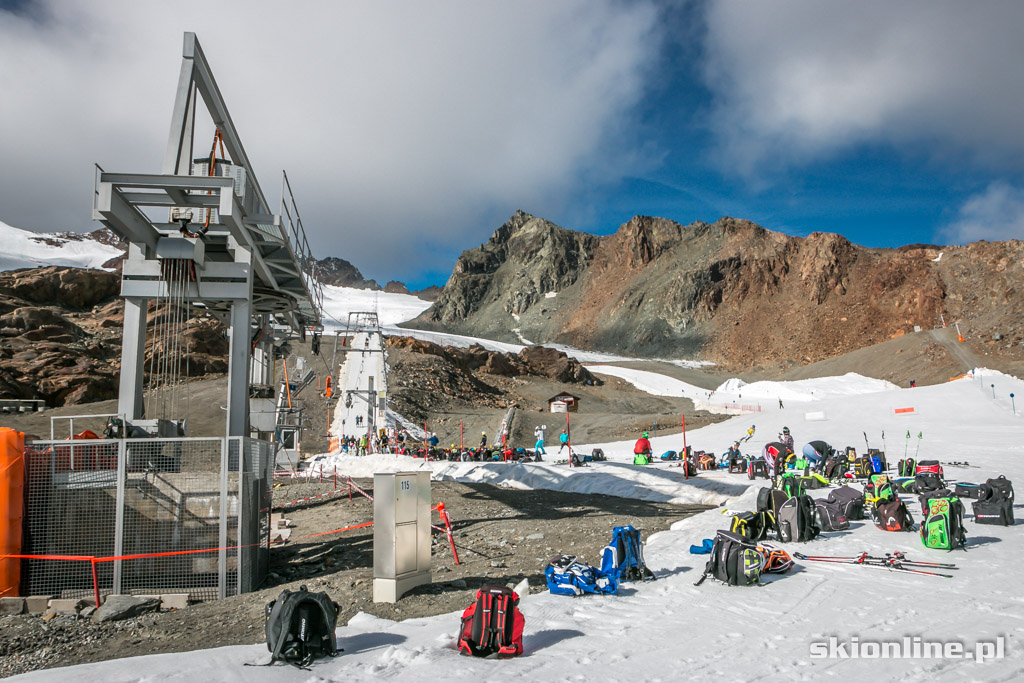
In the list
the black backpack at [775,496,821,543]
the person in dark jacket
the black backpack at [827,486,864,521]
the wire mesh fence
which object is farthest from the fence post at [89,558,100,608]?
the person in dark jacket

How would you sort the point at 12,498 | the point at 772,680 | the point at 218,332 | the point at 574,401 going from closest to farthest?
the point at 772,680
the point at 12,498
the point at 574,401
the point at 218,332

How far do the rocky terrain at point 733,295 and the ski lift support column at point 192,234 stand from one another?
6922 centimetres

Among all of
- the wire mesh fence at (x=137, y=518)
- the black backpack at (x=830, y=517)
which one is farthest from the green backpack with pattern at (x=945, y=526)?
the wire mesh fence at (x=137, y=518)

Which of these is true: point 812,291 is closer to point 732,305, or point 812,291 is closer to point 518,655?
point 732,305

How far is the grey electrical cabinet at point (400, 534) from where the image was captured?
8.75 meters

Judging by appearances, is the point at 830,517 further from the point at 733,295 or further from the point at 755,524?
the point at 733,295

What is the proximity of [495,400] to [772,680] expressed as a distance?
50674mm

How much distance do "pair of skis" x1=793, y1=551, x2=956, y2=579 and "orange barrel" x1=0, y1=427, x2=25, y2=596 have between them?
37.1 ft

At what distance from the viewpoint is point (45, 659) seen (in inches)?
294

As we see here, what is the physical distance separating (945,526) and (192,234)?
14482mm

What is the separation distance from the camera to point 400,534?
891 cm

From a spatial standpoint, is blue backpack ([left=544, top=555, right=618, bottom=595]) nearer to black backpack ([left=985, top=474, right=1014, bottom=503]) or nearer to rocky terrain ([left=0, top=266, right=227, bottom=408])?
black backpack ([left=985, top=474, right=1014, bottom=503])

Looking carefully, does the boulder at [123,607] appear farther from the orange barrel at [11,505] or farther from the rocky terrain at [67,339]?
the rocky terrain at [67,339]

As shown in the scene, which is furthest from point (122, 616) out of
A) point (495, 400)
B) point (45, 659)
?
point (495, 400)
